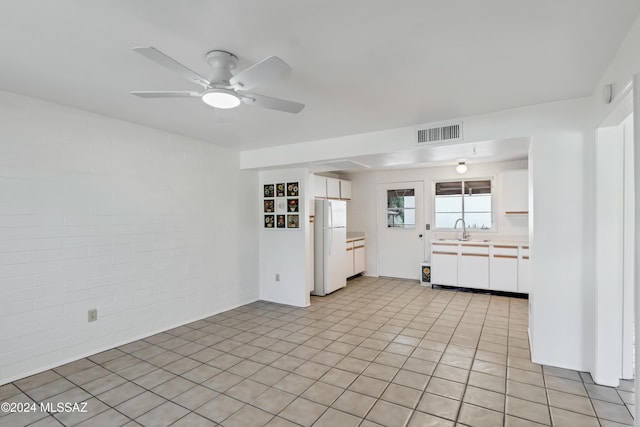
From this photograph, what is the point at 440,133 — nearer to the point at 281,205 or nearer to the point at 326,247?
the point at 281,205

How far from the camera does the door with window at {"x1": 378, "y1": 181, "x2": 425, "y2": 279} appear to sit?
6488 mm

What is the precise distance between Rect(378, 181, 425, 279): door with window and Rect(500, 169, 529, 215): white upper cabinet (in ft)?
4.96

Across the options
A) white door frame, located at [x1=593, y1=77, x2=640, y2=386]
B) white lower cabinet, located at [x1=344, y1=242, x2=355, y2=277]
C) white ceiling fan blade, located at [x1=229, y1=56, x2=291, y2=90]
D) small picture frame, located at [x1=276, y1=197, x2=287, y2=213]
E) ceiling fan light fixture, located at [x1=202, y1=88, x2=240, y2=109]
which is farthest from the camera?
white lower cabinet, located at [x1=344, y1=242, x2=355, y2=277]

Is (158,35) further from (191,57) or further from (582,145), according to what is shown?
(582,145)

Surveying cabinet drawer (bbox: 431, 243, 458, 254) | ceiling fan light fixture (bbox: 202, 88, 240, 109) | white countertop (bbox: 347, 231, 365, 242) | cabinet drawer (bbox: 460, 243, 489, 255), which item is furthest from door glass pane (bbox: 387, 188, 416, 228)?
ceiling fan light fixture (bbox: 202, 88, 240, 109)

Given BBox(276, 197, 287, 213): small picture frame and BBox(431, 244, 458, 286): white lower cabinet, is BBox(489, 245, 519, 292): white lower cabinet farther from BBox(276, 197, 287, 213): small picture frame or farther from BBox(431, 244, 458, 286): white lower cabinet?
BBox(276, 197, 287, 213): small picture frame

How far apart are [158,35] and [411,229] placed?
18.7ft

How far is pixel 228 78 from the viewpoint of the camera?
6.52 ft

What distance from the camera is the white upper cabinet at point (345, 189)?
6.64 meters

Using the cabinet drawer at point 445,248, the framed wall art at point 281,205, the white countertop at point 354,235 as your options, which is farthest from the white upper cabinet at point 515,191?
the framed wall art at point 281,205

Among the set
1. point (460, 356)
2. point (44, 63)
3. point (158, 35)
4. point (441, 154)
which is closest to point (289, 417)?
point (460, 356)

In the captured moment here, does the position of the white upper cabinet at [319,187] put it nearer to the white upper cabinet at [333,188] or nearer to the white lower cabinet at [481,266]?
the white upper cabinet at [333,188]

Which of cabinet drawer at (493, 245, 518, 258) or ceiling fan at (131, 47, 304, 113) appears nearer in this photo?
ceiling fan at (131, 47, 304, 113)

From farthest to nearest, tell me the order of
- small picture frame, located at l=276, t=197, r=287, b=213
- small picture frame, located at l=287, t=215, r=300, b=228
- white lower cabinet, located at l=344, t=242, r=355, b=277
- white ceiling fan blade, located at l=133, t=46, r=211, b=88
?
white lower cabinet, located at l=344, t=242, r=355, b=277 → small picture frame, located at l=276, t=197, r=287, b=213 → small picture frame, located at l=287, t=215, r=300, b=228 → white ceiling fan blade, located at l=133, t=46, r=211, b=88
